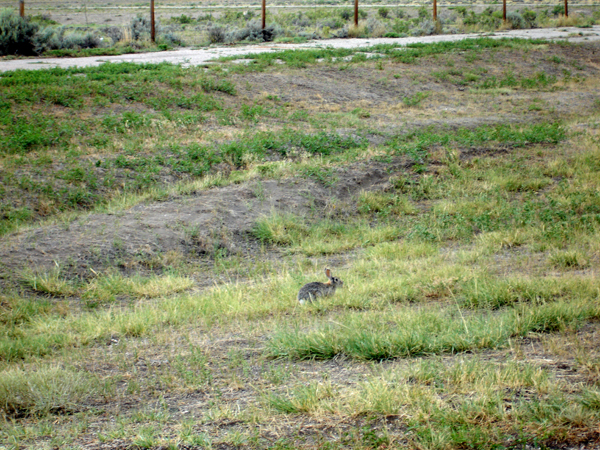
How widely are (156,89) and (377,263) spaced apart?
949 centimetres

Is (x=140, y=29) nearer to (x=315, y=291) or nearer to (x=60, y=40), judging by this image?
(x=60, y=40)

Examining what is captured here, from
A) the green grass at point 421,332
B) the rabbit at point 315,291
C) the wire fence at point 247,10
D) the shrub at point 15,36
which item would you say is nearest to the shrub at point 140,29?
the shrub at point 15,36

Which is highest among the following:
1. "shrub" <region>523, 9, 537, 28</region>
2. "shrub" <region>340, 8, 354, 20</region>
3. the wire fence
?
the wire fence

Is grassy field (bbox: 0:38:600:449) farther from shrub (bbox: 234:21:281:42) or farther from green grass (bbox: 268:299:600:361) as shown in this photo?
shrub (bbox: 234:21:281:42)

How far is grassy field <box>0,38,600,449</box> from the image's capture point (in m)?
3.69

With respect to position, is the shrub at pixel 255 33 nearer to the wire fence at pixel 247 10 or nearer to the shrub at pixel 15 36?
the shrub at pixel 15 36

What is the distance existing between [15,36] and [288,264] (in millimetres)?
19225

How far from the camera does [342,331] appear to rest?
193 inches

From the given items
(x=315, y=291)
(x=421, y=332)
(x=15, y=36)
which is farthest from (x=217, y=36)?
(x=421, y=332)

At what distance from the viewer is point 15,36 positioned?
71.4ft

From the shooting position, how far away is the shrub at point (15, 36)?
21.8m

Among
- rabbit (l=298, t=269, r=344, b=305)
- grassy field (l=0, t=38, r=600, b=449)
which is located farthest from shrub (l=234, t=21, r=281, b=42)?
rabbit (l=298, t=269, r=344, b=305)

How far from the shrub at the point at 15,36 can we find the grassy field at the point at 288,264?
7.88m

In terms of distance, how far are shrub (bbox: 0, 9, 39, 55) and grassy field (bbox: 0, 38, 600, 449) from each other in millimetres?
7882
